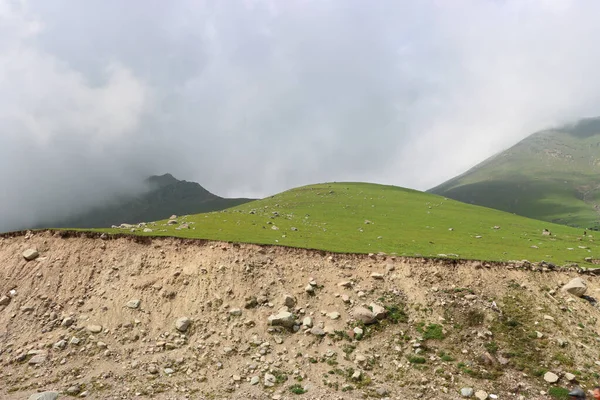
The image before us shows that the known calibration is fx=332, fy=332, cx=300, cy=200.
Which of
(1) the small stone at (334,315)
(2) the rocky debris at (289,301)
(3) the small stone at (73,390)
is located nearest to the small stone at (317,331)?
(1) the small stone at (334,315)

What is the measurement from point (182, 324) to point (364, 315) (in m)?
12.6

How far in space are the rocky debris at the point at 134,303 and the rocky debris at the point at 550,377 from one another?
86.9 feet

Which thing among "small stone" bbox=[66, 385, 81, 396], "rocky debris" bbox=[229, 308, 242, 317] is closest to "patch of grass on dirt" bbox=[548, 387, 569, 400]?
"rocky debris" bbox=[229, 308, 242, 317]

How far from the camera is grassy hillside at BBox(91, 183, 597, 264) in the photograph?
3397 cm

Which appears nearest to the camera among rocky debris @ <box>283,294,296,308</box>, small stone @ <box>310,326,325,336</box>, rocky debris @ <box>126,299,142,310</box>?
small stone @ <box>310,326,325,336</box>

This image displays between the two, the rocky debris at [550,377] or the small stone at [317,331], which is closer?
the rocky debris at [550,377]

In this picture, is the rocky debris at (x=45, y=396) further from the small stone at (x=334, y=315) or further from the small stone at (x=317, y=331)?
the small stone at (x=334, y=315)

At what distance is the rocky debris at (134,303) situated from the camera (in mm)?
24078

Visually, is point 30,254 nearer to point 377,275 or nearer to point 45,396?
point 45,396

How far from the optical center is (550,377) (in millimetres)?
18859

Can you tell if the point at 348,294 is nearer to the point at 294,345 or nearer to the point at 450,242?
the point at 294,345

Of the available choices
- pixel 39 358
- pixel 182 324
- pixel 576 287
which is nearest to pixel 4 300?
pixel 39 358

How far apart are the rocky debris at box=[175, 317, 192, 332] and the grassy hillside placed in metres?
9.30

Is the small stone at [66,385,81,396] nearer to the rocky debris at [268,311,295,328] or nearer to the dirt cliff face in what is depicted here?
the dirt cliff face
